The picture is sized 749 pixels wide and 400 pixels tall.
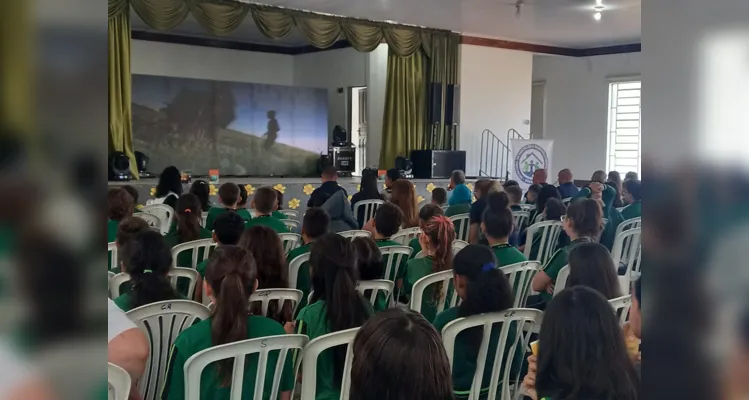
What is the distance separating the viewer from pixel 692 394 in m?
0.48

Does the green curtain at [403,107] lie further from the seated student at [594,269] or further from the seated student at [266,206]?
the seated student at [594,269]

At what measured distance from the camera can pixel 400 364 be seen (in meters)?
1.32

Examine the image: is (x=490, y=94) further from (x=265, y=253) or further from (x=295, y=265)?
(x=265, y=253)

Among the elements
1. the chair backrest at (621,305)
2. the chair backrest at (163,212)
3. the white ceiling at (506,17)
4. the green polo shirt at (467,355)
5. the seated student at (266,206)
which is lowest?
the green polo shirt at (467,355)

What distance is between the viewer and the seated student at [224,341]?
6.11 ft

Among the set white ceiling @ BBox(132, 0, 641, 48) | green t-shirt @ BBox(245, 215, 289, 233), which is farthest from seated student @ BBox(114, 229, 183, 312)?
white ceiling @ BBox(132, 0, 641, 48)

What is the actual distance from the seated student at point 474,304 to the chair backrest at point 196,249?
171 centimetres

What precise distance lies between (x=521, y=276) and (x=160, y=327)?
1606 mm

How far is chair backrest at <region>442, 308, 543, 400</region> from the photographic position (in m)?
2.08

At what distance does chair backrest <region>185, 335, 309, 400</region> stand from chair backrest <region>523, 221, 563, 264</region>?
9.19ft

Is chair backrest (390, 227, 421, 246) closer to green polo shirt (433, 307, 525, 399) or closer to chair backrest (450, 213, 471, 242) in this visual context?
chair backrest (450, 213, 471, 242)

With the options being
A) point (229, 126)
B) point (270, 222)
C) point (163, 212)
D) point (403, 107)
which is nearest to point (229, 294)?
point (270, 222)

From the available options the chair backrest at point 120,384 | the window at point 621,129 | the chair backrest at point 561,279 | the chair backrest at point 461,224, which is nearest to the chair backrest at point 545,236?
the chair backrest at point 461,224

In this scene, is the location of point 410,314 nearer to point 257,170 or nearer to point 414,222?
point 414,222
